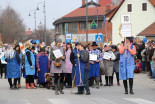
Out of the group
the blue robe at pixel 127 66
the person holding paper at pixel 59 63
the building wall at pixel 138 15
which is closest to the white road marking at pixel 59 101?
the person holding paper at pixel 59 63

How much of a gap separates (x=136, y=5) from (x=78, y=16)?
16.8 metres

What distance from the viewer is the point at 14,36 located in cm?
9256

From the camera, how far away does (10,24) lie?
295 feet

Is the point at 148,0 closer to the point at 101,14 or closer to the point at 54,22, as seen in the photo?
the point at 101,14

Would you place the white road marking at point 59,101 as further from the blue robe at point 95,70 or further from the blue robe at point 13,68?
the blue robe at point 95,70

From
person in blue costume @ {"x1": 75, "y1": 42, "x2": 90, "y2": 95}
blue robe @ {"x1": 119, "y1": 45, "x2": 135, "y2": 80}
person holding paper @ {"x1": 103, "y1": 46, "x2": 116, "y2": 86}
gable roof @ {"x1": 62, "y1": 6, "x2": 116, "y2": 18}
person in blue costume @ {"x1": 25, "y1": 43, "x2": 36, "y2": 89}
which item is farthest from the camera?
gable roof @ {"x1": 62, "y1": 6, "x2": 116, "y2": 18}

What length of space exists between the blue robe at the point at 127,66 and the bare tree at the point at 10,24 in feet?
250

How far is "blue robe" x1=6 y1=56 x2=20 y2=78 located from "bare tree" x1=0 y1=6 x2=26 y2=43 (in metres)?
72.8

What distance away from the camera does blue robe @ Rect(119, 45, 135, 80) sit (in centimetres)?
1498

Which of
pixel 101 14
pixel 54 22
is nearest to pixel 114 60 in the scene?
pixel 101 14

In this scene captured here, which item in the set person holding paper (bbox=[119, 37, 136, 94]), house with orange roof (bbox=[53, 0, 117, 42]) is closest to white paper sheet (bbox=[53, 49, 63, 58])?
person holding paper (bbox=[119, 37, 136, 94])

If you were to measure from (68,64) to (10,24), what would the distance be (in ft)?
240

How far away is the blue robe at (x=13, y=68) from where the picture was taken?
1762cm

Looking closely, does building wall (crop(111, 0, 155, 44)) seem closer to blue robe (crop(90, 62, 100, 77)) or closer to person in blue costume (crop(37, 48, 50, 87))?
blue robe (crop(90, 62, 100, 77))
